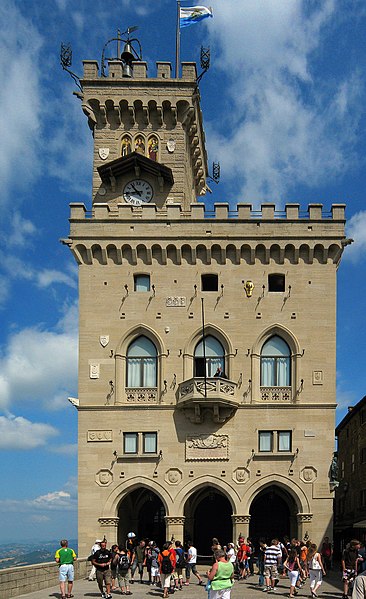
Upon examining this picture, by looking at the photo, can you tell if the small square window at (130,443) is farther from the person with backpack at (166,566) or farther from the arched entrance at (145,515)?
the person with backpack at (166,566)

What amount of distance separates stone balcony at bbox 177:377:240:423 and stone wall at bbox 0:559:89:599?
12.6 metres

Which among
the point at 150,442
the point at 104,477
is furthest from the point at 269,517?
the point at 104,477

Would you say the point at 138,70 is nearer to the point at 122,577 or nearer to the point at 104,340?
the point at 104,340

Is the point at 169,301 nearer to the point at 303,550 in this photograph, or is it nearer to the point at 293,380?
the point at 293,380

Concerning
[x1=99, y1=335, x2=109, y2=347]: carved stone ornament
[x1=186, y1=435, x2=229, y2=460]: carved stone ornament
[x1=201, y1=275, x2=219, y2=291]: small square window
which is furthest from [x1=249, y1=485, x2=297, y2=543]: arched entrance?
[x1=99, y1=335, x2=109, y2=347]: carved stone ornament

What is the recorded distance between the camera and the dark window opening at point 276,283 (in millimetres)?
46594

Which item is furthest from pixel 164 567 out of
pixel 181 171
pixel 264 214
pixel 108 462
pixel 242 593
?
pixel 181 171

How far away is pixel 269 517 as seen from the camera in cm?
4791

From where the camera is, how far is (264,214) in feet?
154

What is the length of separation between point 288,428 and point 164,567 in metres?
16.2

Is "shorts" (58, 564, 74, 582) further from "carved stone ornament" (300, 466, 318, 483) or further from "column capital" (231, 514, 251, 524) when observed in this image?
"carved stone ornament" (300, 466, 318, 483)

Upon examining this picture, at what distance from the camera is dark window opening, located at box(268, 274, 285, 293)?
46594mm

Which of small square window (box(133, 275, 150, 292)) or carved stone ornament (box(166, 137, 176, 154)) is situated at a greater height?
carved stone ornament (box(166, 137, 176, 154))

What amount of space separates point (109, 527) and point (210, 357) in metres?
10.6
